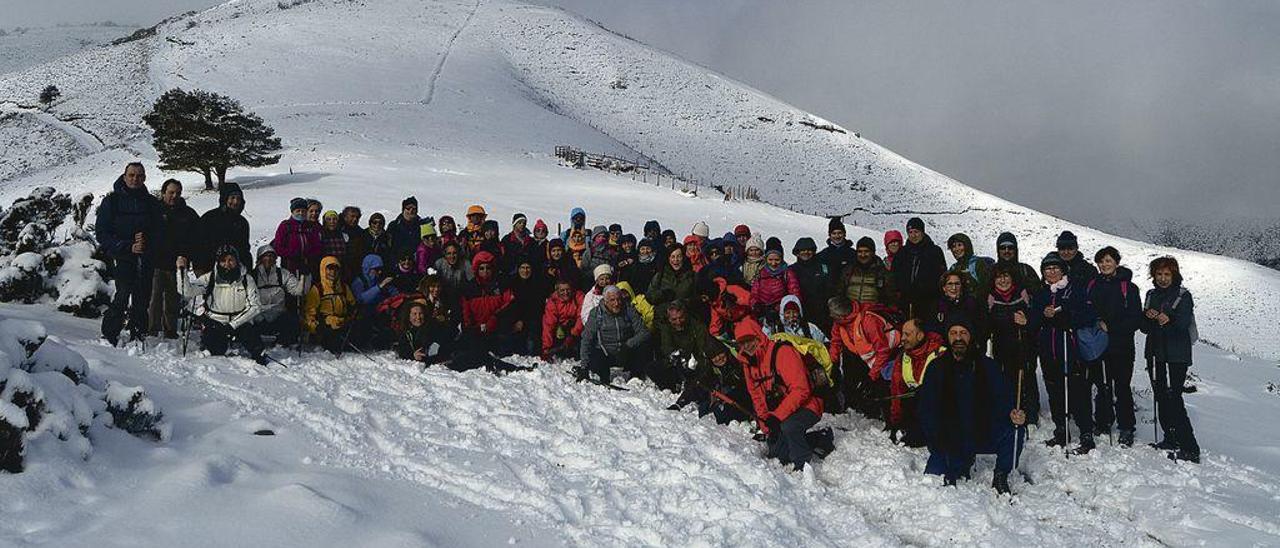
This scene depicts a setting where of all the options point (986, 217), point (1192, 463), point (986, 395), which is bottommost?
point (1192, 463)

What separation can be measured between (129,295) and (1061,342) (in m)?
9.84

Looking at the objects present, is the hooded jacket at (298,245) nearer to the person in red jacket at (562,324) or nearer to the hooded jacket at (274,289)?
the hooded jacket at (274,289)

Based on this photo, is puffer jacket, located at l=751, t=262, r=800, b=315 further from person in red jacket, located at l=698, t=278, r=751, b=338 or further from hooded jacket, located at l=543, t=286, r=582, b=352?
hooded jacket, located at l=543, t=286, r=582, b=352

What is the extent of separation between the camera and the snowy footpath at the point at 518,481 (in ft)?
13.7

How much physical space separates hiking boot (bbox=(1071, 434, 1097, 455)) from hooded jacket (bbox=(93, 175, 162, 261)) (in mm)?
9778

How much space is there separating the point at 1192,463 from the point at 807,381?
12.2 feet

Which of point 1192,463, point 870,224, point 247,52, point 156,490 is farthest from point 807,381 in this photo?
point 247,52

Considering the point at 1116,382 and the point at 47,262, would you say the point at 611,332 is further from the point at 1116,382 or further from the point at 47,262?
the point at 47,262

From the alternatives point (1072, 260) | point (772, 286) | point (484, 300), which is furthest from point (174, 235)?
point (1072, 260)

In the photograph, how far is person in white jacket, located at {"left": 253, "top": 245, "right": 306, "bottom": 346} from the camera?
8578mm

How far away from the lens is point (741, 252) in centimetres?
1058

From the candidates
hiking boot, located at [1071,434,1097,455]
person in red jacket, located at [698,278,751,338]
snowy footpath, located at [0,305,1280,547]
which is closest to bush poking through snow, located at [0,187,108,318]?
snowy footpath, located at [0,305,1280,547]

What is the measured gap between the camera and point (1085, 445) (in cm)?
698

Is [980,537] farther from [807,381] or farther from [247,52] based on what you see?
[247,52]
